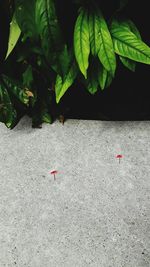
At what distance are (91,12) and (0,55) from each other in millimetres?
528

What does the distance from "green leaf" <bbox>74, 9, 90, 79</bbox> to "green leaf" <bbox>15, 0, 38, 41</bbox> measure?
0.54 feet

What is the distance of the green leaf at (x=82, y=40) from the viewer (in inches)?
56.3

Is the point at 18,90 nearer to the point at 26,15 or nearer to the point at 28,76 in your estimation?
the point at 28,76

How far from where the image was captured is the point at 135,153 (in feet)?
5.42

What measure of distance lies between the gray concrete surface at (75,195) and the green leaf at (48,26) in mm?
504

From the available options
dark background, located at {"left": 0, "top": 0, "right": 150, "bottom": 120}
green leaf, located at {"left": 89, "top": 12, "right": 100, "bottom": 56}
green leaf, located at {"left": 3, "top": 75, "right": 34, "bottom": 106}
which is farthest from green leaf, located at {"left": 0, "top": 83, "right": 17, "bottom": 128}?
green leaf, located at {"left": 89, "top": 12, "right": 100, "bottom": 56}

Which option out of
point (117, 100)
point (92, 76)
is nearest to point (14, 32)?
point (92, 76)

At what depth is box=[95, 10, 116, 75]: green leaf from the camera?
1436 millimetres

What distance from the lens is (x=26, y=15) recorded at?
1.40 metres

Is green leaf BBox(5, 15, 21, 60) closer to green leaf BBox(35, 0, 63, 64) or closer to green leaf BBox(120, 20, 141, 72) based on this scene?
green leaf BBox(35, 0, 63, 64)

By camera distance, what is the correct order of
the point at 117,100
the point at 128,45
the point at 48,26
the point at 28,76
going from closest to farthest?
the point at 48,26 < the point at 128,45 < the point at 28,76 < the point at 117,100

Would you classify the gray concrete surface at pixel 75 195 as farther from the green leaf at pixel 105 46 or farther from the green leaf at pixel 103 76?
the green leaf at pixel 105 46

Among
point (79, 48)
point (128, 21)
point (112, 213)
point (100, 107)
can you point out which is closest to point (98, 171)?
point (112, 213)

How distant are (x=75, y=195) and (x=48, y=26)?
0.67m
